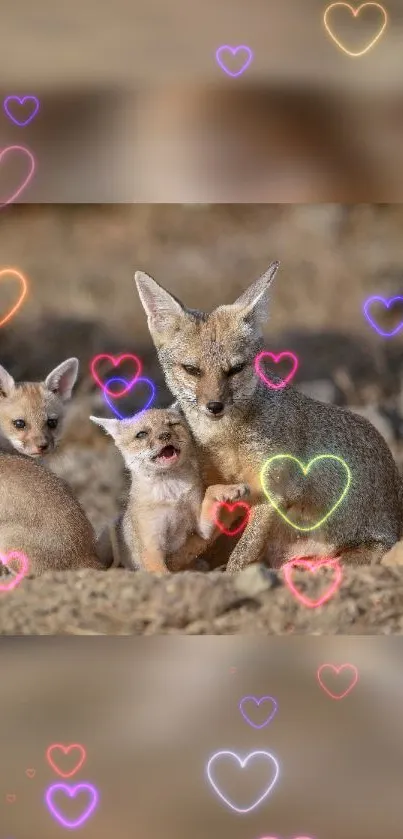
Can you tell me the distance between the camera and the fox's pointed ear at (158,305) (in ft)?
11.3

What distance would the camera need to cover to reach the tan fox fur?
3.27 metres

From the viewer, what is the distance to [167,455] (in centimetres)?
337

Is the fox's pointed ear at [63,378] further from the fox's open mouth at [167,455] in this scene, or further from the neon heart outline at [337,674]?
the neon heart outline at [337,674]

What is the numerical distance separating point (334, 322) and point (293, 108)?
2.49 metres

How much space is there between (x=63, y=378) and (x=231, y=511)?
3.04ft

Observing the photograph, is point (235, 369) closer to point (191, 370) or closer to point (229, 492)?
point (191, 370)

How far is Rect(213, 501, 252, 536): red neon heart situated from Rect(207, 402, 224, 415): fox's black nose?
0.28m

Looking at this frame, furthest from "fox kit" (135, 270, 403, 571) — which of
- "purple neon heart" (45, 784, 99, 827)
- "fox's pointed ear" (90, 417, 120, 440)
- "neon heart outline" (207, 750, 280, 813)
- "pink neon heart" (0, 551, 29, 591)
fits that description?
"purple neon heart" (45, 784, 99, 827)

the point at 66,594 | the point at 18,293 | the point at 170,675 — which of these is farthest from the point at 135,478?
the point at 18,293

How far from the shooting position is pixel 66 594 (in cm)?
299

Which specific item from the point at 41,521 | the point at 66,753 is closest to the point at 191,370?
the point at 41,521

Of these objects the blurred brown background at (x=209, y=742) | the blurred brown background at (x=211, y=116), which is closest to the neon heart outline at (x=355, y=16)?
the blurred brown background at (x=211, y=116)

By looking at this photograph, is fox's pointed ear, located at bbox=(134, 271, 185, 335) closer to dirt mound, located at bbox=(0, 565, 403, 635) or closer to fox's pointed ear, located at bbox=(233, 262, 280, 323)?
fox's pointed ear, located at bbox=(233, 262, 280, 323)

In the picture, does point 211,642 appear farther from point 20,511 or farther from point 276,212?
point 276,212
